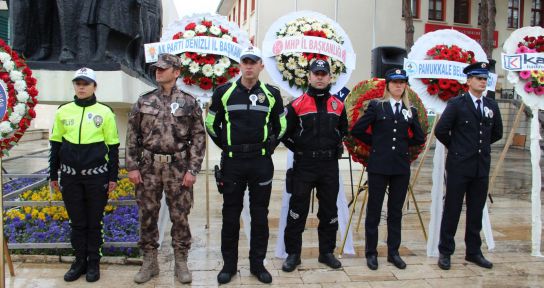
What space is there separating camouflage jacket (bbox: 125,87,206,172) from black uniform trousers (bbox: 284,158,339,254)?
3.20 ft

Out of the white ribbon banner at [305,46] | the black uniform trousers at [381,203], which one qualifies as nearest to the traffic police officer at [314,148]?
the black uniform trousers at [381,203]

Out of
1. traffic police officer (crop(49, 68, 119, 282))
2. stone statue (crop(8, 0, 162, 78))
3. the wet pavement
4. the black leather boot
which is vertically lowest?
the wet pavement

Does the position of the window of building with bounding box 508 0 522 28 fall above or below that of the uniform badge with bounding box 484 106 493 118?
above

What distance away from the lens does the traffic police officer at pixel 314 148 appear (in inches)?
178

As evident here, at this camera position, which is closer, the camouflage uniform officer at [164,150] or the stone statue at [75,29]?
the camouflage uniform officer at [164,150]

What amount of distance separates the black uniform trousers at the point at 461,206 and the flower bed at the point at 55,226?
312cm

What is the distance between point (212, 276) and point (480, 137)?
2.93 m

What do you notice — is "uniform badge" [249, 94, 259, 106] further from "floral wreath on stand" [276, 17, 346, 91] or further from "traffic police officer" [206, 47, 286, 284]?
"floral wreath on stand" [276, 17, 346, 91]

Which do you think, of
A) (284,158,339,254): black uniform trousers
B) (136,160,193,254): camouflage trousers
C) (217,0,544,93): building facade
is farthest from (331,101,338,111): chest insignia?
(217,0,544,93): building facade

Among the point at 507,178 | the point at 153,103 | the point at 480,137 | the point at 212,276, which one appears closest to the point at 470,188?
the point at 480,137

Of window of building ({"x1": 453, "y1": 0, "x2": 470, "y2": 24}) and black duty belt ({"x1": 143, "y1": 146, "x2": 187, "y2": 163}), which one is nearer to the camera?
black duty belt ({"x1": 143, "y1": 146, "x2": 187, "y2": 163})

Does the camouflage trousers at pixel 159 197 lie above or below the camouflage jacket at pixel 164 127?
below

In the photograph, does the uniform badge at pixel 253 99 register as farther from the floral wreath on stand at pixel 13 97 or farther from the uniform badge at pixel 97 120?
the floral wreath on stand at pixel 13 97

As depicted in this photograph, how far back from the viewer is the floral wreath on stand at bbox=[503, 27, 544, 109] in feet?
17.7
